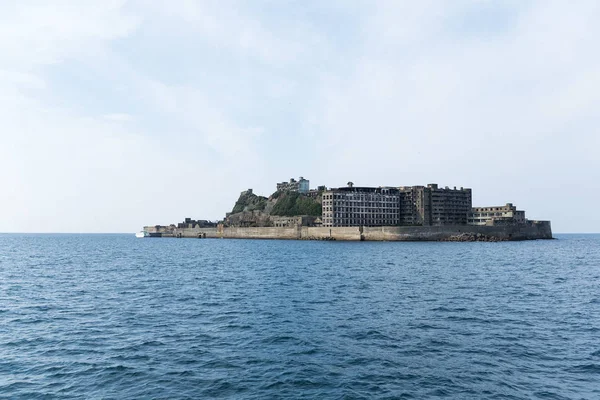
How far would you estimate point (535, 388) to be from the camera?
720 inches

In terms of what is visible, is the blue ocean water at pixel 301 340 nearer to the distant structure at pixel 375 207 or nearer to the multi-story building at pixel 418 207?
the distant structure at pixel 375 207

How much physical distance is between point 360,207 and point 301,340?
165 m

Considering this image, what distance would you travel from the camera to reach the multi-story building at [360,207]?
183 meters

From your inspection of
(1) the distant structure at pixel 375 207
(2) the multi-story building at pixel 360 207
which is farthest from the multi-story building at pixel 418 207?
(2) the multi-story building at pixel 360 207

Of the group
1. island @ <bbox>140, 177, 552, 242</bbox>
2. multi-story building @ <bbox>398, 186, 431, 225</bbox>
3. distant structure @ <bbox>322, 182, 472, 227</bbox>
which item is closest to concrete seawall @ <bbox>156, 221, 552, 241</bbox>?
island @ <bbox>140, 177, 552, 242</bbox>

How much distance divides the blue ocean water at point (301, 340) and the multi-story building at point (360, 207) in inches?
5298

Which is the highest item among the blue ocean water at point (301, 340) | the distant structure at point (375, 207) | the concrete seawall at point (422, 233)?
the distant structure at point (375, 207)

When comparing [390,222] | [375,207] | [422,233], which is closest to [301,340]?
[422,233]

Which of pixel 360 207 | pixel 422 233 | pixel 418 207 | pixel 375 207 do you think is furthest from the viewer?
pixel 418 207

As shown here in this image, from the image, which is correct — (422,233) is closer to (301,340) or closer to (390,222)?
(390,222)

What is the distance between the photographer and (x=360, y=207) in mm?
188500

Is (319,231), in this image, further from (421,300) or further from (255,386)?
(255,386)

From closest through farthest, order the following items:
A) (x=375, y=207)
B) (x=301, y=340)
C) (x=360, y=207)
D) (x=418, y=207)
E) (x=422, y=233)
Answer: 1. (x=301, y=340)
2. (x=422, y=233)
3. (x=360, y=207)
4. (x=375, y=207)
5. (x=418, y=207)

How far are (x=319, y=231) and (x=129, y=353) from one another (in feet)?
507
